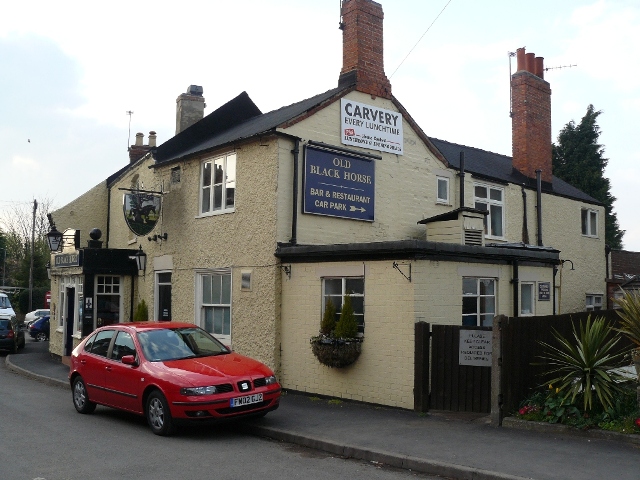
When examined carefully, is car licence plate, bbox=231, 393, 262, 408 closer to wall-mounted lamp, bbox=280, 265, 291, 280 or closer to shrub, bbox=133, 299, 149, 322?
wall-mounted lamp, bbox=280, 265, 291, 280

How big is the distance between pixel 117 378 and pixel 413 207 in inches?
356

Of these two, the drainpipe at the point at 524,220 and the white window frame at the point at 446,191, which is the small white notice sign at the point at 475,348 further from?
the drainpipe at the point at 524,220

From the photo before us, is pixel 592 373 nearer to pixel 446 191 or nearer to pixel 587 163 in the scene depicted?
pixel 446 191

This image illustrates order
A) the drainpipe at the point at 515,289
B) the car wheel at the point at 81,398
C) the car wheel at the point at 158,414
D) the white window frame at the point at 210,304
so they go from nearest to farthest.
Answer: the car wheel at the point at 158,414, the car wheel at the point at 81,398, the drainpipe at the point at 515,289, the white window frame at the point at 210,304

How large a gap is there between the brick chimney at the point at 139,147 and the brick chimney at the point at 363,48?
11.6 m

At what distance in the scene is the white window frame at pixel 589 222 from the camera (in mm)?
23266

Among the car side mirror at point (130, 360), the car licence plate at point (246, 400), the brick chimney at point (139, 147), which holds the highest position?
the brick chimney at point (139, 147)

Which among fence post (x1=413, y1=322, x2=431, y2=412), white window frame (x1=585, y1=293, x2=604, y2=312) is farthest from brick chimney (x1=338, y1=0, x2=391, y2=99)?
white window frame (x1=585, y1=293, x2=604, y2=312)

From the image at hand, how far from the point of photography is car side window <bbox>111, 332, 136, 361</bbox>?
10.3 metres

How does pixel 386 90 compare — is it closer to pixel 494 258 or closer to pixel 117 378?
pixel 494 258

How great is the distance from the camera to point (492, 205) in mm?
19656

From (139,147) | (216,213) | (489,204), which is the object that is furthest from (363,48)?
(139,147)

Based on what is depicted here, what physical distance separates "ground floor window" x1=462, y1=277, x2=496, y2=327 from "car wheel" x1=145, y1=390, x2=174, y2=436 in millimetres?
5669

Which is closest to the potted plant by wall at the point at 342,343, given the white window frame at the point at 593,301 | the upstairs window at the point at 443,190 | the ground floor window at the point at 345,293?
the ground floor window at the point at 345,293
